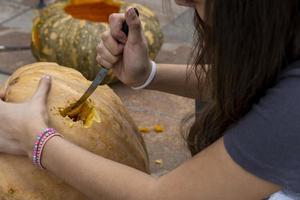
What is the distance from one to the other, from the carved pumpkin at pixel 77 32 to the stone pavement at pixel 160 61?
6.7 inches

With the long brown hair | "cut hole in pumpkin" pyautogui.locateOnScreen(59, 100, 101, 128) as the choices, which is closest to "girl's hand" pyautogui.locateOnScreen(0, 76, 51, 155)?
"cut hole in pumpkin" pyautogui.locateOnScreen(59, 100, 101, 128)

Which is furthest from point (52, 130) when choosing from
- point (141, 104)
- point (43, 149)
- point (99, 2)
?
point (99, 2)

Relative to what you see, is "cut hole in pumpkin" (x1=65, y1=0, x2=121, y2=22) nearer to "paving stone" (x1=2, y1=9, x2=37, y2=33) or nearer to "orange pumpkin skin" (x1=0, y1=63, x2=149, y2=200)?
"paving stone" (x1=2, y1=9, x2=37, y2=33)

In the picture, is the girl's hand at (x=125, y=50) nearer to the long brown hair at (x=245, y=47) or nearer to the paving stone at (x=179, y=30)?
the long brown hair at (x=245, y=47)

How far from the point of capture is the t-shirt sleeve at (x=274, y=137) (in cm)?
118

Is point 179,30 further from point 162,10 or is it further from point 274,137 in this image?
point 274,137

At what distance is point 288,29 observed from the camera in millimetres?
1189

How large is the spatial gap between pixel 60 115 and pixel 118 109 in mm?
259

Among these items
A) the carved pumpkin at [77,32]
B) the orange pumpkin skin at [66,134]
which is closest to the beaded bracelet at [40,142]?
the orange pumpkin skin at [66,134]

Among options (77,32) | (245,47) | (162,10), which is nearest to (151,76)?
(245,47)

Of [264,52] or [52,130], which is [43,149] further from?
[264,52]

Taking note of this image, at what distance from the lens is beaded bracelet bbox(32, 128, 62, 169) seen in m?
1.43

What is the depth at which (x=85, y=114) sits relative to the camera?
1705 mm

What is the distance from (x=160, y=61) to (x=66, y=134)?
6.00ft
